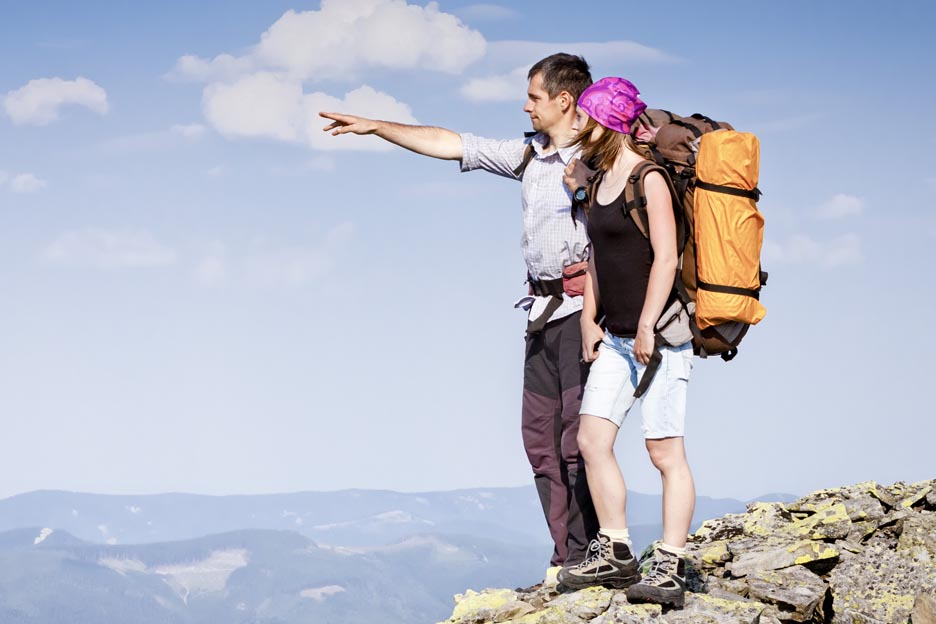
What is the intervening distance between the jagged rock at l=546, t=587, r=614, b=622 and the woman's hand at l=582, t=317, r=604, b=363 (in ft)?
5.75

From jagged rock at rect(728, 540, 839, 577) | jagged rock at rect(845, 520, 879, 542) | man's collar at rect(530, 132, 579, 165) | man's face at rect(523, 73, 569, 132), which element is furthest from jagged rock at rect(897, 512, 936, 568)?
man's face at rect(523, 73, 569, 132)

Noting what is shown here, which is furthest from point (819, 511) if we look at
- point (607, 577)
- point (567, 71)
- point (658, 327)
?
point (567, 71)

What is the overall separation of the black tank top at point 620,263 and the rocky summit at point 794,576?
6.79 feet

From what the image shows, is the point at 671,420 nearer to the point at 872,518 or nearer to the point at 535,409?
the point at 535,409

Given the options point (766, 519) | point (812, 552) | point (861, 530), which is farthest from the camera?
point (766, 519)

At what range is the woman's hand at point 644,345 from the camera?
6.62 metres

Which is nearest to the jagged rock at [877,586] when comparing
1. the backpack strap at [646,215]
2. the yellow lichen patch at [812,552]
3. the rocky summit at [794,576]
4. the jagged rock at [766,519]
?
the rocky summit at [794,576]

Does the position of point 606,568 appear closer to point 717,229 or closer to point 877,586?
point 717,229

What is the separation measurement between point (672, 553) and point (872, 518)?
3937 mm

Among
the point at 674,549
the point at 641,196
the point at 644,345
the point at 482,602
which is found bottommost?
the point at 482,602

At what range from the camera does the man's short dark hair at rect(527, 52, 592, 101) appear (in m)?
8.20

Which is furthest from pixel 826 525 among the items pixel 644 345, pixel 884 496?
pixel 644 345

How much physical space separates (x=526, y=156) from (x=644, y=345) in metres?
2.57

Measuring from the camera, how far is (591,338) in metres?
7.12
